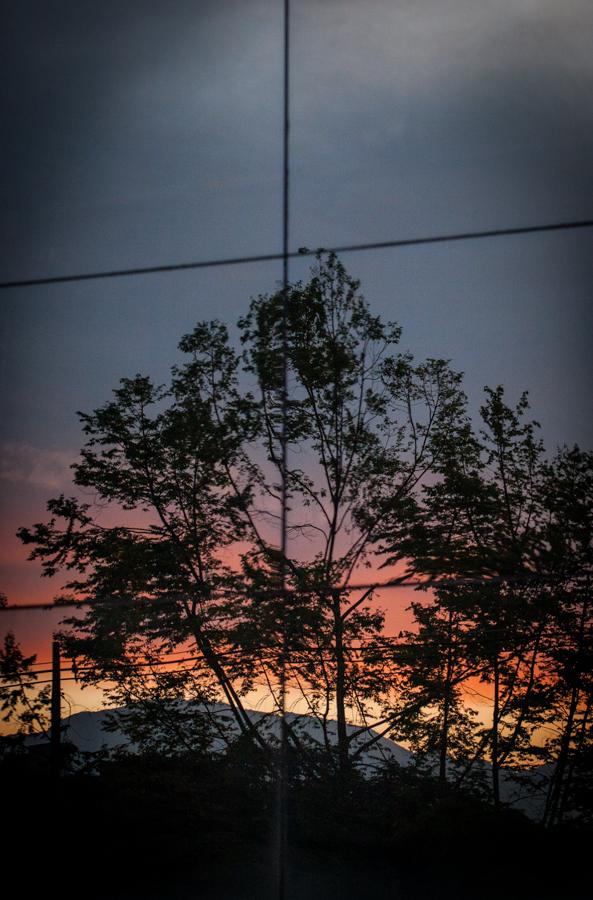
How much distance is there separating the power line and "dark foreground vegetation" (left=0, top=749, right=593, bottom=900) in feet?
5.11

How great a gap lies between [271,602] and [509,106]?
1774 mm

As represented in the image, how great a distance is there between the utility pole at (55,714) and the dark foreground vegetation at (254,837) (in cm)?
5

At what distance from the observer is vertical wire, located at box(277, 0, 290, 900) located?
6.81ft

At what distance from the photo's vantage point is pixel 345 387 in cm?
234

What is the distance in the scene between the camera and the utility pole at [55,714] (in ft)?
7.16

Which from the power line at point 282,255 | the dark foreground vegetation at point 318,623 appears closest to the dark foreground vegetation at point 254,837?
the dark foreground vegetation at point 318,623

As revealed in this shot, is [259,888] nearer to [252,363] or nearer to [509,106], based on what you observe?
[252,363]

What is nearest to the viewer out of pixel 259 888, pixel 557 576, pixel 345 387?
pixel 259 888

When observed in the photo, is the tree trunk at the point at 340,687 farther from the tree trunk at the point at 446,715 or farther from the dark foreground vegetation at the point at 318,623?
the tree trunk at the point at 446,715

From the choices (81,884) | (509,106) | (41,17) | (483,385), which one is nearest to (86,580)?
(81,884)

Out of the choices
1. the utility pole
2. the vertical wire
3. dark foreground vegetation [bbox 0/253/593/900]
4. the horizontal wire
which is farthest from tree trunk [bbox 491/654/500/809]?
the utility pole

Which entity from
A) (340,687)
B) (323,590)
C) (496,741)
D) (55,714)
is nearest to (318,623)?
(323,590)

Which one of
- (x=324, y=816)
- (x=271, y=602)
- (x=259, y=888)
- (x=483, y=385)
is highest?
(x=483, y=385)

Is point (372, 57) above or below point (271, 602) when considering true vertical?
above
